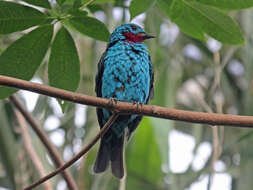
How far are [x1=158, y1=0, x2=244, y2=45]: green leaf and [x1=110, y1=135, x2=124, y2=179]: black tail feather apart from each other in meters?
1.46

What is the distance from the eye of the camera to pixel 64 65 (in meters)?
2.49

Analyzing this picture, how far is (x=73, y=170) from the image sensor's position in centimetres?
432

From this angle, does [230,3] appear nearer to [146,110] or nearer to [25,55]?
[146,110]

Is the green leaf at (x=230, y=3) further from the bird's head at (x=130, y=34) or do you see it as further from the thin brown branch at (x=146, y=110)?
the bird's head at (x=130, y=34)

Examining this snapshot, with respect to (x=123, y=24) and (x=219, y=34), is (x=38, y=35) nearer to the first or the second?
(x=219, y=34)

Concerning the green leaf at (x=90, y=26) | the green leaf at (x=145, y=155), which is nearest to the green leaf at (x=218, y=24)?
the green leaf at (x=90, y=26)

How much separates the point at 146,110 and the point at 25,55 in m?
0.74

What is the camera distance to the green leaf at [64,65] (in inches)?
97.4

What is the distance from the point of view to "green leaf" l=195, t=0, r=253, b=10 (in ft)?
7.69

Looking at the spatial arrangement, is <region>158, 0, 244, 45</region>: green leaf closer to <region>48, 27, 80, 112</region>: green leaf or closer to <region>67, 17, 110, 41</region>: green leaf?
<region>67, 17, 110, 41</region>: green leaf

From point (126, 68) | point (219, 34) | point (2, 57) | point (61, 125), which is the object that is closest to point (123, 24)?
point (126, 68)

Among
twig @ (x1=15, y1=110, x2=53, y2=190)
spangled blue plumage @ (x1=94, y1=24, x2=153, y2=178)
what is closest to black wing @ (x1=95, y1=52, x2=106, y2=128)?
spangled blue plumage @ (x1=94, y1=24, x2=153, y2=178)

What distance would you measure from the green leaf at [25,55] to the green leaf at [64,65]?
0.06 metres

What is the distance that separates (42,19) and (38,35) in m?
0.10
